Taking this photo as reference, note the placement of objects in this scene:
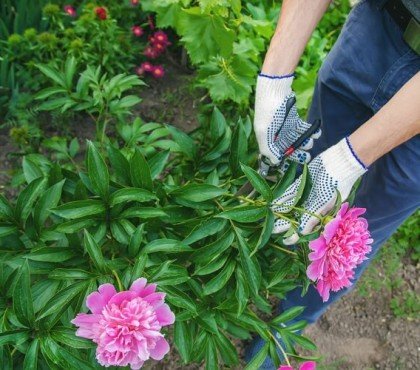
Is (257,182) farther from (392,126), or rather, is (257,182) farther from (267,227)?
(392,126)

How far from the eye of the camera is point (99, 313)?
3.01ft

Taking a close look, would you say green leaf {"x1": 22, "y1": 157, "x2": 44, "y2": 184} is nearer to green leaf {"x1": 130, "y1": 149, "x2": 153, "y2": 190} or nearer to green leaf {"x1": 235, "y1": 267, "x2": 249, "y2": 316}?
green leaf {"x1": 130, "y1": 149, "x2": 153, "y2": 190}

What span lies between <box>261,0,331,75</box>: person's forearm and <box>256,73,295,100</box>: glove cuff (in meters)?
0.02

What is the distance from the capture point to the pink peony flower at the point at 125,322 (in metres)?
0.88

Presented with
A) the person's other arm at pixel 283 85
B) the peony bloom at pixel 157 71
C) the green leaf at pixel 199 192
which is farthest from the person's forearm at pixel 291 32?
the peony bloom at pixel 157 71

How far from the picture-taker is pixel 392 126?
1.15 metres

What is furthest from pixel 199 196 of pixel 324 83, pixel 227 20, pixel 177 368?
pixel 227 20

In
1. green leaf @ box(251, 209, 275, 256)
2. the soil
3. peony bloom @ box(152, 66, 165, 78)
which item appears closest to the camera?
→ green leaf @ box(251, 209, 275, 256)

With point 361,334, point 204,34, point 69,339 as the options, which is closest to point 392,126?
point 69,339

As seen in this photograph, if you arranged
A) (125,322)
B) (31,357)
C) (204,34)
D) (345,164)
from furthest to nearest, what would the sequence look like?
(204,34), (345,164), (31,357), (125,322)

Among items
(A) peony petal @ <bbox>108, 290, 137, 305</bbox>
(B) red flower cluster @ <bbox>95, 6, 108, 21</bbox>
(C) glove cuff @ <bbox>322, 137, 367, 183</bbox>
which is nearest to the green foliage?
(A) peony petal @ <bbox>108, 290, 137, 305</bbox>

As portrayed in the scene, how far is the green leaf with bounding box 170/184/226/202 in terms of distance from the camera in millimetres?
1152

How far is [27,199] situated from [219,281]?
0.48 meters

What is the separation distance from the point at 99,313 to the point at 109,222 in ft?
1.03
